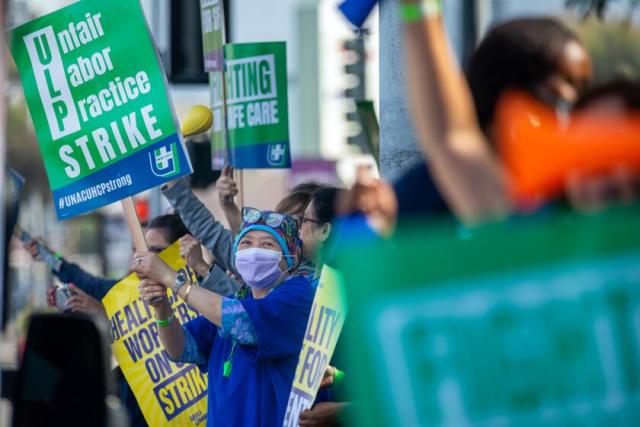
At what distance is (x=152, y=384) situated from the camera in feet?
20.1

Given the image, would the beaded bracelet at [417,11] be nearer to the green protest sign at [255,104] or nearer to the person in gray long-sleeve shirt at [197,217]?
the person in gray long-sleeve shirt at [197,217]

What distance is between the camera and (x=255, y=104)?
7211mm

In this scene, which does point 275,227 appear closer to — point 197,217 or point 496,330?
point 197,217

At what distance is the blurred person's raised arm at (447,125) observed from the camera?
8.07 ft

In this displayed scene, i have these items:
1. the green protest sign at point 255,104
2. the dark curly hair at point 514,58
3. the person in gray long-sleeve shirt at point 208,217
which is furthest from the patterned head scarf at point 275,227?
the dark curly hair at point 514,58

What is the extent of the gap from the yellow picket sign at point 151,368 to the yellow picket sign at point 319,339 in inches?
51.4

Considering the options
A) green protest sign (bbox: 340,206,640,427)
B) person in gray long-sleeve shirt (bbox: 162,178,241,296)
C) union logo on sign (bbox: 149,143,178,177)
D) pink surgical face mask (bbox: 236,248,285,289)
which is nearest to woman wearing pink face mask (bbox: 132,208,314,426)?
pink surgical face mask (bbox: 236,248,285,289)

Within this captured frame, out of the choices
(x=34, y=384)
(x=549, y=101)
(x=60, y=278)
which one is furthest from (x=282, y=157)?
(x=549, y=101)

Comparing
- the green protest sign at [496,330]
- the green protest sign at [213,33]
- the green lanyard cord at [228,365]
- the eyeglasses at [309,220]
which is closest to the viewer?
the green protest sign at [496,330]

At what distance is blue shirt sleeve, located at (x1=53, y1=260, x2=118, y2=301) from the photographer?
7.84 metres

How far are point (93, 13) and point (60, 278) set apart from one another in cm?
263

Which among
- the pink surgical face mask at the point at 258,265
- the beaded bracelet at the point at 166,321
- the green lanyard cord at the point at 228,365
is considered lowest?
the green lanyard cord at the point at 228,365

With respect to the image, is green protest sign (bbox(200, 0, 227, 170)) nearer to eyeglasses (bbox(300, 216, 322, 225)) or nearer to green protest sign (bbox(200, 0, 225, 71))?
green protest sign (bbox(200, 0, 225, 71))

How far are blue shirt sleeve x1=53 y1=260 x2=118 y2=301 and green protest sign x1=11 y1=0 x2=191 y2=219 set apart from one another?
2.12m
